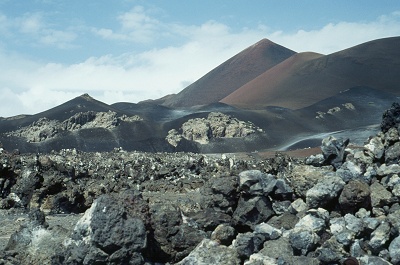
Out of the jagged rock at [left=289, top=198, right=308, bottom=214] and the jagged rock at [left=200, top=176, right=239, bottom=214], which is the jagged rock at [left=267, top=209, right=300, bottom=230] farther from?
the jagged rock at [left=200, top=176, right=239, bottom=214]

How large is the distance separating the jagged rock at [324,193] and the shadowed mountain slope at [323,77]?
4187 cm

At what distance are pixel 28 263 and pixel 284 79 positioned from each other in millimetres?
53859

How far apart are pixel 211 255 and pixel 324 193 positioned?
2.02 m

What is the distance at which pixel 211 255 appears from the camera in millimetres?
4996

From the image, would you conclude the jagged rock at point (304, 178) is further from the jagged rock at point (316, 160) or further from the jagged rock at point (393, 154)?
the jagged rock at point (393, 154)

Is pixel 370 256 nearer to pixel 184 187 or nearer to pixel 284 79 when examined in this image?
pixel 184 187

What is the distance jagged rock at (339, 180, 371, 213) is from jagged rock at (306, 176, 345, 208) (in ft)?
0.31

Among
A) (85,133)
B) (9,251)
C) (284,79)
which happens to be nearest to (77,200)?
(9,251)

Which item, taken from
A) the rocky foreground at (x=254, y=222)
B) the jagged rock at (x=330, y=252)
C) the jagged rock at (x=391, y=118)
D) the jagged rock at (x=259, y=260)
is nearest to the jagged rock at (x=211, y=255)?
the rocky foreground at (x=254, y=222)

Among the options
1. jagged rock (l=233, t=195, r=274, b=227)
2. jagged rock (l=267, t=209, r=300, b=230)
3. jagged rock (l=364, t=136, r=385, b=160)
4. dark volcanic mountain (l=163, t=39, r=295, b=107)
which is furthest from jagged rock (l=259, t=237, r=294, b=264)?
dark volcanic mountain (l=163, t=39, r=295, b=107)

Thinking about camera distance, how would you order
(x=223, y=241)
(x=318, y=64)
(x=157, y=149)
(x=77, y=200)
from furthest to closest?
A: (x=318, y=64)
(x=157, y=149)
(x=77, y=200)
(x=223, y=241)

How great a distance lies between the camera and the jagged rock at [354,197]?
20.1ft

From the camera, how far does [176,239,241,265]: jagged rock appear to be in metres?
4.96

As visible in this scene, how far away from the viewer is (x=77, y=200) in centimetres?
969
